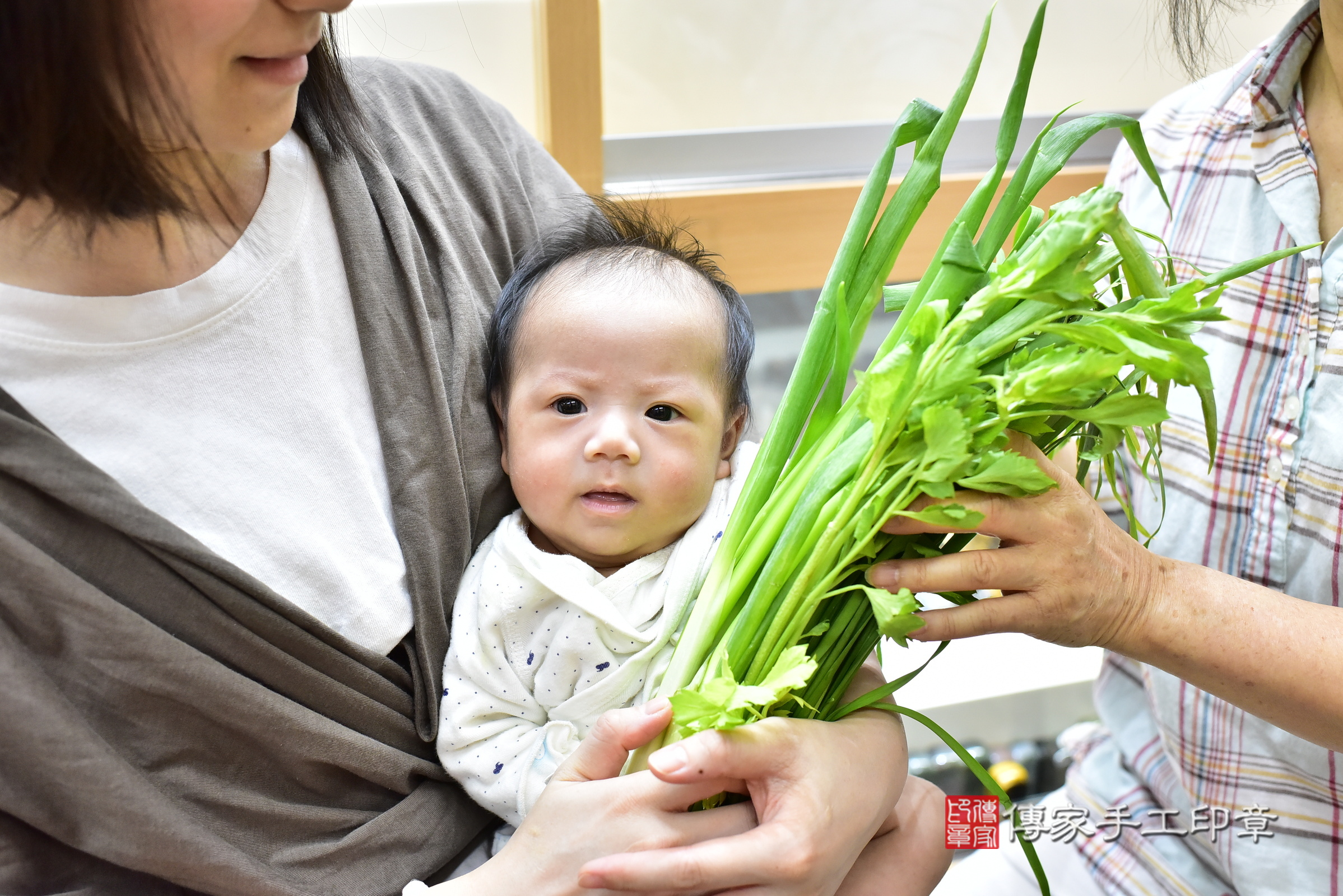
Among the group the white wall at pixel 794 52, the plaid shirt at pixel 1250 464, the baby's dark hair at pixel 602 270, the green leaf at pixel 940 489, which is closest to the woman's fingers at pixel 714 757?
the green leaf at pixel 940 489

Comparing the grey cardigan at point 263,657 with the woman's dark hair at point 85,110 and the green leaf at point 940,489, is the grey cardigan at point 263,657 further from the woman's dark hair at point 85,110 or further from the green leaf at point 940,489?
the green leaf at point 940,489

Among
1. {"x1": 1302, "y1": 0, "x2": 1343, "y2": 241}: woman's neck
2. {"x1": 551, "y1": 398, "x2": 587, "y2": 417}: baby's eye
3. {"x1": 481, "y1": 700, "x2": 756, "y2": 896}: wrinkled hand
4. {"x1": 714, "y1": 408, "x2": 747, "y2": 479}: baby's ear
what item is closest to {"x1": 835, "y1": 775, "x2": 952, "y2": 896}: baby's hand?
{"x1": 481, "y1": 700, "x2": 756, "y2": 896}: wrinkled hand

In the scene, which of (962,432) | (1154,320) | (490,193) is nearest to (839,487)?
Result: (962,432)

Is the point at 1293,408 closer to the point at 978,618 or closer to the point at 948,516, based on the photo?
the point at 978,618

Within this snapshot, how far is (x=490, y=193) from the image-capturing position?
1.32 metres

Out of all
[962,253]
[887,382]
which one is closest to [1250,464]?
[962,253]

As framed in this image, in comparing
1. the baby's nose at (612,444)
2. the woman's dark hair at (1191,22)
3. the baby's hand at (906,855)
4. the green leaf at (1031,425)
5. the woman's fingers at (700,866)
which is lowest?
the baby's hand at (906,855)

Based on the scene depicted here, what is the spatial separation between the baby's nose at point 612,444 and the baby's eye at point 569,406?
0.15ft

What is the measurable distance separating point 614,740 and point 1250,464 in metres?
0.91

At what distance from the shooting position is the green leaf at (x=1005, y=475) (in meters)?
0.82

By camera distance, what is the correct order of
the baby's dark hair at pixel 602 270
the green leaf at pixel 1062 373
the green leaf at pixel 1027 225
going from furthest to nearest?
the baby's dark hair at pixel 602 270, the green leaf at pixel 1027 225, the green leaf at pixel 1062 373

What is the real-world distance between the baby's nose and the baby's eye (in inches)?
1.9

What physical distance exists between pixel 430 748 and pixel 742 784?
0.38 metres

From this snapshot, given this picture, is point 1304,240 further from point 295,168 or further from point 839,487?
point 295,168
